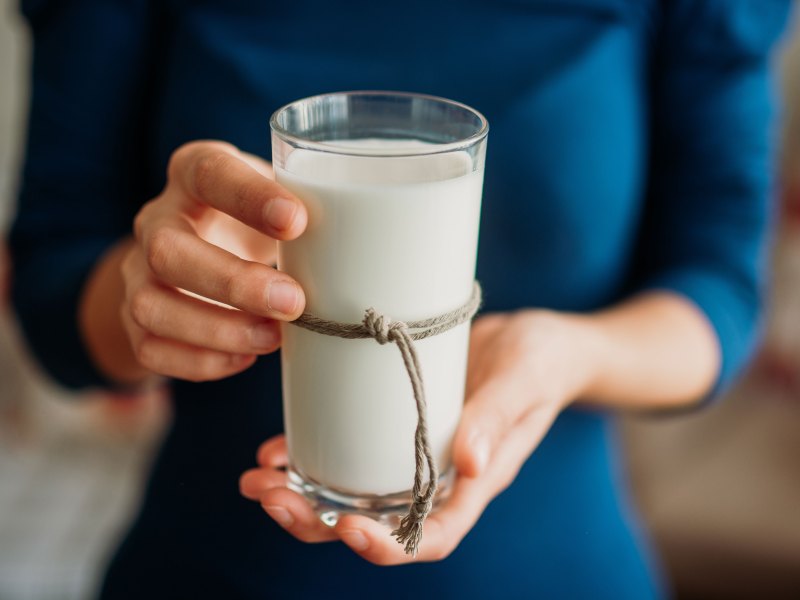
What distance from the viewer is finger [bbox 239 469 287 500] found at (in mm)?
578

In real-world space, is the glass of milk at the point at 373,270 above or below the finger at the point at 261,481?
above

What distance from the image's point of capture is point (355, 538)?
493 mm

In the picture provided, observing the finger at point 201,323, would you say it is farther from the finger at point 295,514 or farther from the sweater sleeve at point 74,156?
the sweater sleeve at point 74,156

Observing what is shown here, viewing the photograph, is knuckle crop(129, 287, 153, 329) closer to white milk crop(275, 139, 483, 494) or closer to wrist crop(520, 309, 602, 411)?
white milk crop(275, 139, 483, 494)

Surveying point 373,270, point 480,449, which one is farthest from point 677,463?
point 373,270

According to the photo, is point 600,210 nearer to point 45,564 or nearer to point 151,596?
point 151,596

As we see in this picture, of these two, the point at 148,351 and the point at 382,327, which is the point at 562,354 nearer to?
the point at 382,327

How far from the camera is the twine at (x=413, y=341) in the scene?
18.6 inches

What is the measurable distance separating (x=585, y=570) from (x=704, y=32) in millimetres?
572

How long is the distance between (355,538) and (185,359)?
171mm

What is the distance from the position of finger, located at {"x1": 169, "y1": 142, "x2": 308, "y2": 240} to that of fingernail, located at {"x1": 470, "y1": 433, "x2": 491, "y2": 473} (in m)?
0.18

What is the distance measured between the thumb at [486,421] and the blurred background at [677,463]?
4.16ft

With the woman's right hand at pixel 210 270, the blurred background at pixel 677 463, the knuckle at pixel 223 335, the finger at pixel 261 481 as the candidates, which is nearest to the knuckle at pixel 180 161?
the woman's right hand at pixel 210 270

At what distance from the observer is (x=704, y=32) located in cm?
82
